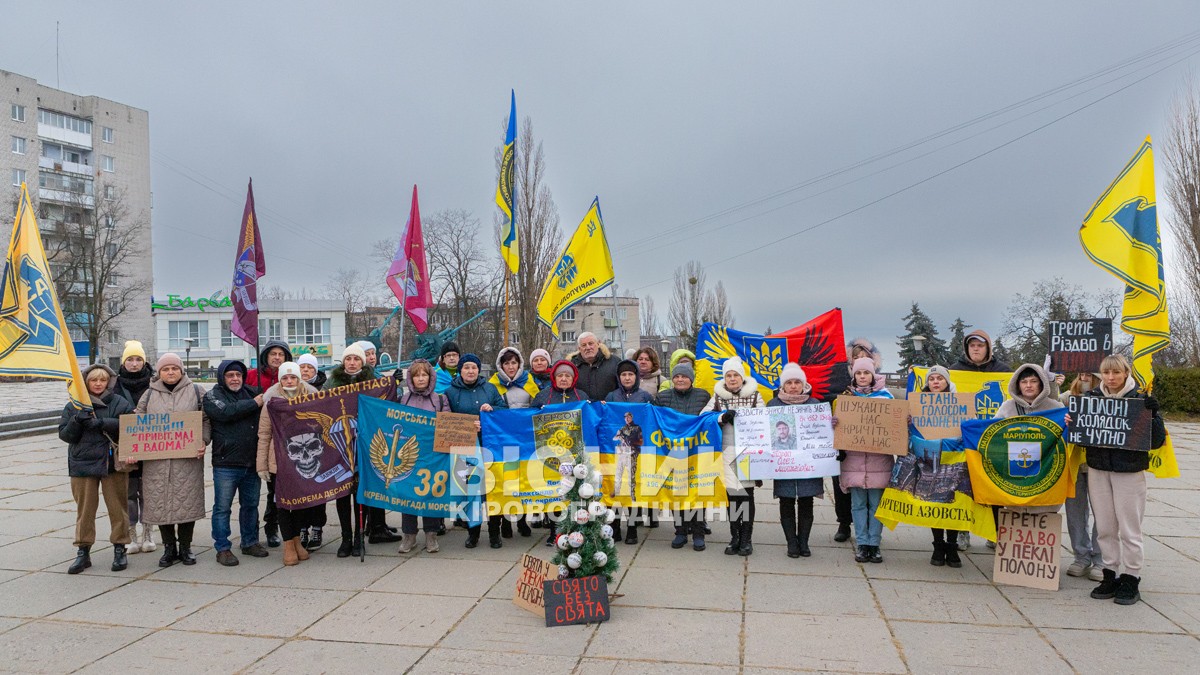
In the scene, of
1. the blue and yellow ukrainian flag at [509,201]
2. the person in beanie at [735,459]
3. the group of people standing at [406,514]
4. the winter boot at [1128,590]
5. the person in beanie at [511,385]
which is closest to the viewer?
the winter boot at [1128,590]

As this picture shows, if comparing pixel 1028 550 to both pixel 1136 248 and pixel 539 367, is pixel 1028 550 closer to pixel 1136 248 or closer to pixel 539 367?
pixel 1136 248

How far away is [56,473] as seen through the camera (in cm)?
1184

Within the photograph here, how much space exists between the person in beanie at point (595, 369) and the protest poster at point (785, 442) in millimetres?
1703

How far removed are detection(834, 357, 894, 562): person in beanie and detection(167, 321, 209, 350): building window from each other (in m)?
74.0

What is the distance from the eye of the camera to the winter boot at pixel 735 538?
686 cm

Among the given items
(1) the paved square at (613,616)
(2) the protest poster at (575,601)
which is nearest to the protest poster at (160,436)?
(1) the paved square at (613,616)

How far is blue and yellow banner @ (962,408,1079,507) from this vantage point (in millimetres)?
5770

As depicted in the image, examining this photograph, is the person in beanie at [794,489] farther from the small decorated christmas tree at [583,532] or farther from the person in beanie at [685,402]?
the small decorated christmas tree at [583,532]

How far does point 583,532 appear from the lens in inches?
204

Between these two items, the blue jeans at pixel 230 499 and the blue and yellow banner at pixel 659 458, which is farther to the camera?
the blue and yellow banner at pixel 659 458

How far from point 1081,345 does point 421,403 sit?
613 centimetres

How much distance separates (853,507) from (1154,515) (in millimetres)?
4541

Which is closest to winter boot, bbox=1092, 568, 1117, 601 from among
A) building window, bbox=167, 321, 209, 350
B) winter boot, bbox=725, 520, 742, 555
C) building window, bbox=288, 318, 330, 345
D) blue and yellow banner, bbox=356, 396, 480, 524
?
winter boot, bbox=725, 520, 742, 555

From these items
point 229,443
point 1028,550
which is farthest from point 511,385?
point 1028,550
